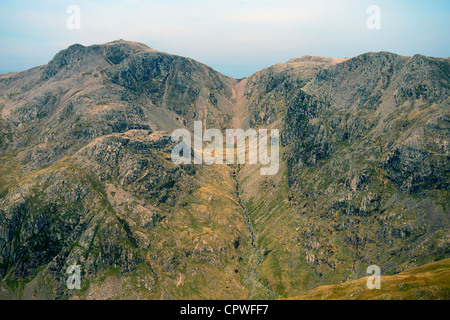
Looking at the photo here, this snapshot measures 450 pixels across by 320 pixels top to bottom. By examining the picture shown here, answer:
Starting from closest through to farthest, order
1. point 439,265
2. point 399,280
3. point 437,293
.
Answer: point 437,293 < point 399,280 < point 439,265
